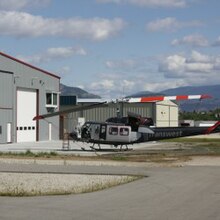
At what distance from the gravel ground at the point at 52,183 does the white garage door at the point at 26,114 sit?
33.5 metres

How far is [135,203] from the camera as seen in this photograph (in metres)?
13.5

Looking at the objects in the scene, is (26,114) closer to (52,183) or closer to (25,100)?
(25,100)

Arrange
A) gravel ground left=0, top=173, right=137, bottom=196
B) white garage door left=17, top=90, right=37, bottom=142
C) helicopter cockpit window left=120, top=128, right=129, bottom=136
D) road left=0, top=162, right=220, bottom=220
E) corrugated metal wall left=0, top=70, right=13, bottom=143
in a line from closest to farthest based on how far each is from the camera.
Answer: road left=0, top=162, right=220, bottom=220, gravel ground left=0, top=173, right=137, bottom=196, helicopter cockpit window left=120, top=128, right=129, bottom=136, corrugated metal wall left=0, top=70, right=13, bottom=143, white garage door left=17, top=90, right=37, bottom=142

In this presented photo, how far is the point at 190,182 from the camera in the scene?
60.5 ft

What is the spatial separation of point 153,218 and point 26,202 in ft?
12.0

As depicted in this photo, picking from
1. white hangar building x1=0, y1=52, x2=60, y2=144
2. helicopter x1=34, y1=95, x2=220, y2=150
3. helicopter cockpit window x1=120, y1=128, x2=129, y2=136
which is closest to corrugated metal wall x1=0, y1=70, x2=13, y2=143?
white hangar building x1=0, y1=52, x2=60, y2=144

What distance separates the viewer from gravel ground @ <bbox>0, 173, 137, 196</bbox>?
627 inches

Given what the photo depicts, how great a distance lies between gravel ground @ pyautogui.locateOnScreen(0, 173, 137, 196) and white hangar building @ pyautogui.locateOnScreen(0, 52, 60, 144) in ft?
101

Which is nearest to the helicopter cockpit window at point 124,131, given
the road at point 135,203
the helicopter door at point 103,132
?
the helicopter door at point 103,132

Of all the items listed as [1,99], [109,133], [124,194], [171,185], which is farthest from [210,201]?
[1,99]

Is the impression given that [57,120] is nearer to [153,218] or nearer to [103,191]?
[103,191]

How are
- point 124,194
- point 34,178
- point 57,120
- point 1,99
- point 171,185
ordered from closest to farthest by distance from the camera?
point 124,194 < point 171,185 < point 34,178 < point 1,99 < point 57,120

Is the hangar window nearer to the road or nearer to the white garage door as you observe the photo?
the white garage door

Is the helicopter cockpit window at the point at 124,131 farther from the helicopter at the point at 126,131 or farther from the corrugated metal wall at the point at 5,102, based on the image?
the corrugated metal wall at the point at 5,102
